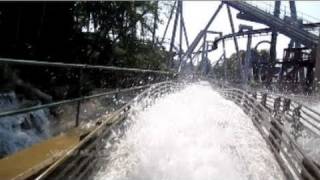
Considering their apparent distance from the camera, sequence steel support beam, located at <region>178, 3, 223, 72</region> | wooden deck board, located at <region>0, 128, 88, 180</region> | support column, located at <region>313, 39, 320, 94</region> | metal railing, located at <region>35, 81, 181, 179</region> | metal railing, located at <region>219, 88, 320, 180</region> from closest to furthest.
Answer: wooden deck board, located at <region>0, 128, 88, 180</region> < metal railing, located at <region>35, 81, 181, 179</region> < metal railing, located at <region>219, 88, 320, 180</region> < support column, located at <region>313, 39, 320, 94</region> < steel support beam, located at <region>178, 3, 223, 72</region>

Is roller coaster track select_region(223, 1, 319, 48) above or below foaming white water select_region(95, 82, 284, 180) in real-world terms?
above

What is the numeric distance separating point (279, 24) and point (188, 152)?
44.0 m

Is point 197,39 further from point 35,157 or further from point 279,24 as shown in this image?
point 35,157

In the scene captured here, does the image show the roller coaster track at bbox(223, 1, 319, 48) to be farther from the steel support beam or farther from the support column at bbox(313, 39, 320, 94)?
the steel support beam

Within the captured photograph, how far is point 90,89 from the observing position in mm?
9773

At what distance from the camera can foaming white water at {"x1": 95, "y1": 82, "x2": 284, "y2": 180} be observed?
7.89m

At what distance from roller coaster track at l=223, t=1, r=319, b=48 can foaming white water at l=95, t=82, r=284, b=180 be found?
117ft

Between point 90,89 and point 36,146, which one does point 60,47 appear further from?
point 36,146

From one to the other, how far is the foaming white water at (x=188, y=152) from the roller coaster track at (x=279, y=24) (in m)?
35.8

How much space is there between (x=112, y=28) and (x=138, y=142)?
1315 inches

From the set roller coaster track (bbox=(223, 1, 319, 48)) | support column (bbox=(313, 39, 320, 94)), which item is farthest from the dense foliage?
support column (bbox=(313, 39, 320, 94))

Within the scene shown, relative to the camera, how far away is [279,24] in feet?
170

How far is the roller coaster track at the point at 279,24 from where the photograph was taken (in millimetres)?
48469

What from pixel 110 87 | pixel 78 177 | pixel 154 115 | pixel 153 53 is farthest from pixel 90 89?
pixel 153 53
